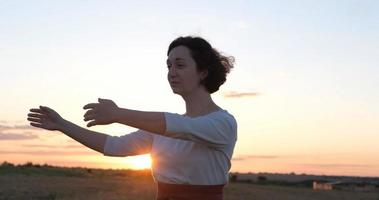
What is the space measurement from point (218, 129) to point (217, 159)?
7.8 inches

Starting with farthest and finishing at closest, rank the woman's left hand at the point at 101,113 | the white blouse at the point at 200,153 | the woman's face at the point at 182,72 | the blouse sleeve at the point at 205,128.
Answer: the woman's face at the point at 182,72 < the white blouse at the point at 200,153 < the blouse sleeve at the point at 205,128 < the woman's left hand at the point at 101,113

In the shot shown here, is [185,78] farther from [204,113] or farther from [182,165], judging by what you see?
[182,165]

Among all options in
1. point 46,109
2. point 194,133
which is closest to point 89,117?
point 194,133

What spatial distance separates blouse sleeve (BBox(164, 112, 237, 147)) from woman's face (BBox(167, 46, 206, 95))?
0.22 m

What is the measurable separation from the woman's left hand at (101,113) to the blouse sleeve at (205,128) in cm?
27

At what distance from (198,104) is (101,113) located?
2.63 ft

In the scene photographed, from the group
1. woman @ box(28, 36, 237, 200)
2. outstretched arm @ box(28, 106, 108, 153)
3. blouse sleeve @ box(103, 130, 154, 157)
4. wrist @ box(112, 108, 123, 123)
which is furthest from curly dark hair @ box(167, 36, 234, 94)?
wrist @ box(112, 108, 123, 123)

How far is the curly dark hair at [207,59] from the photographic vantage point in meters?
3.46

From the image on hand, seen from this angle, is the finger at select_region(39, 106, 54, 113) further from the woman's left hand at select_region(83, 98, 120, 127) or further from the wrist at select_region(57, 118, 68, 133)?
the woman's left hand at select_region(83, 98, 120, 127)

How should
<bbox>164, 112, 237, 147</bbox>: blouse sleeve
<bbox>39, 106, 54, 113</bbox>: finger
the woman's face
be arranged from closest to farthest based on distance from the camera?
<bbox>164, 112, 237, 147</bbox>: blouse sleeve, the woman's face, <bbox>39, 106, 54, 113</bbox>: finger

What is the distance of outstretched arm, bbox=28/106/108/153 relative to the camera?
11.7ft

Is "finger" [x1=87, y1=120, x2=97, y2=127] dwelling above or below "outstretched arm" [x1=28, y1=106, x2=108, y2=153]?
below

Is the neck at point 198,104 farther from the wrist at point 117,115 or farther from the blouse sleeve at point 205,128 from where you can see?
the wrist at point 117,115

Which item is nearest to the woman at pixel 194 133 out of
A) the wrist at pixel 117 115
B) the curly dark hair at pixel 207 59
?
the curly dark hair at pixel 207 59
